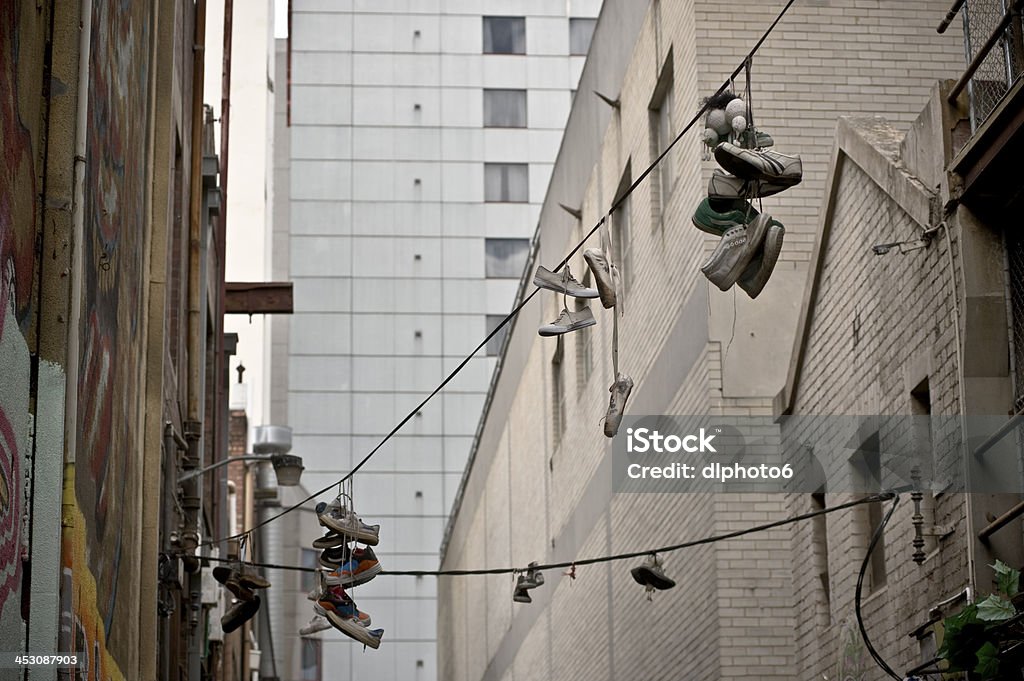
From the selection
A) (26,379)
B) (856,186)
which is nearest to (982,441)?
(856,186)

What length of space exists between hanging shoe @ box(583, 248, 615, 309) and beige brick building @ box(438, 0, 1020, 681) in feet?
6.98

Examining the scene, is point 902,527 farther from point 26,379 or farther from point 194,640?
point 194,640

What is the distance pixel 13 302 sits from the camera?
8133 mm

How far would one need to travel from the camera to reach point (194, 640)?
2095cm

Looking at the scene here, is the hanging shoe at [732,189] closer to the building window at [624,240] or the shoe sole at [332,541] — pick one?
the shoe sole at [332,541]

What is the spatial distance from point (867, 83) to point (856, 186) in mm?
4050

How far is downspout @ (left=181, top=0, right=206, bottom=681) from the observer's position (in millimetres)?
20484

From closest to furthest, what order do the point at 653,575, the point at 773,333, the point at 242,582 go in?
the point at 653,575
the point at 773,333
the point at 242,582

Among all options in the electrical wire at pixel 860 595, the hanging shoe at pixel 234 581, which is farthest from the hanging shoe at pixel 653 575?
the hanging shoe at pixel 234 581

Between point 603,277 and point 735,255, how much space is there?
1632 mm

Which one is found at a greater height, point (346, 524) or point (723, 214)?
point (723, 214)

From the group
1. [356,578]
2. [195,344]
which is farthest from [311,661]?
[356,578]

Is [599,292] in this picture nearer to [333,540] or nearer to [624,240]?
[333,540]

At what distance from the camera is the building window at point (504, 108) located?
181 feet
